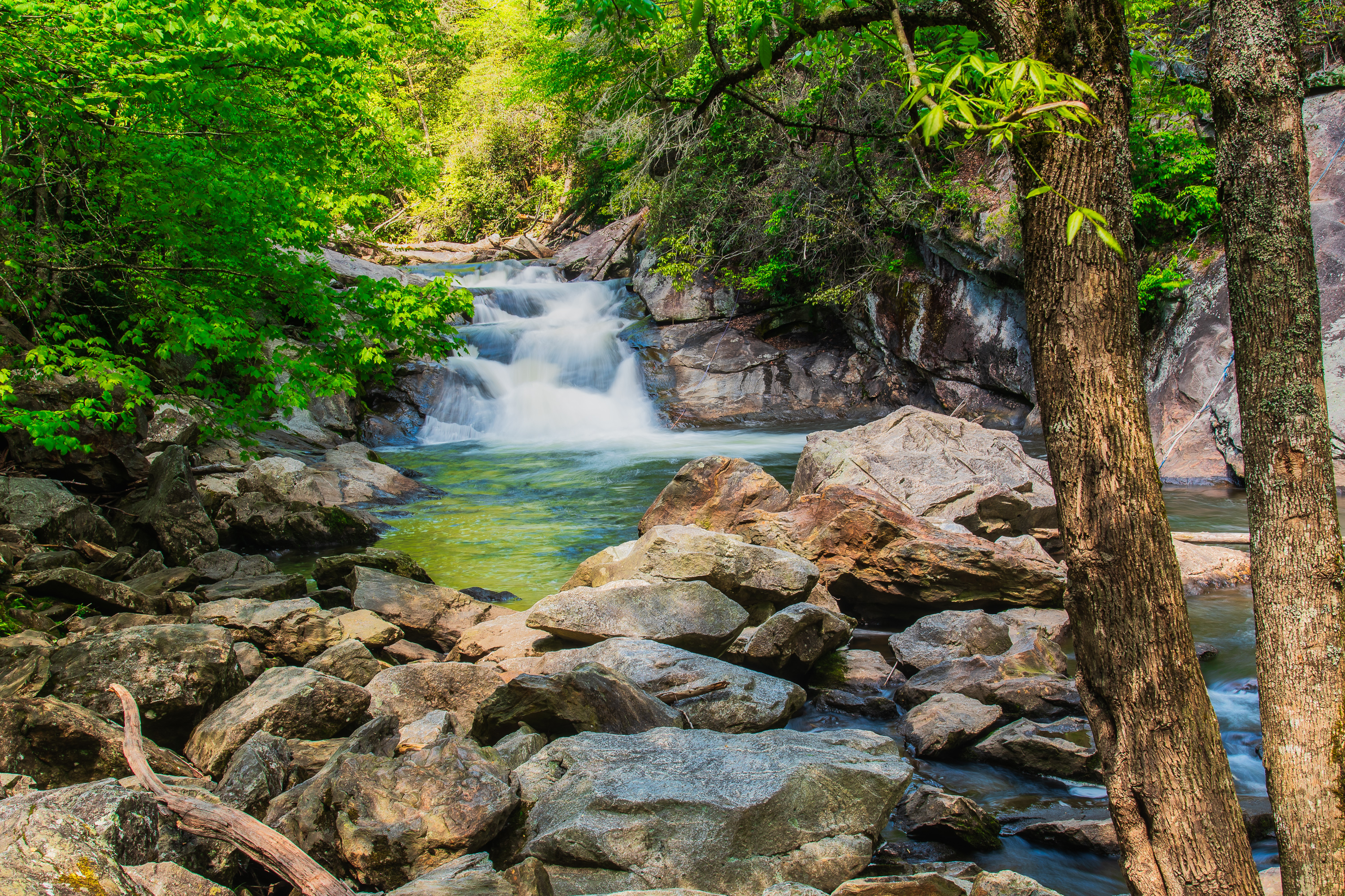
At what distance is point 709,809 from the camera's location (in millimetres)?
3281

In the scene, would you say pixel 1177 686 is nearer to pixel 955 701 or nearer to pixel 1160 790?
pixel 1160 790

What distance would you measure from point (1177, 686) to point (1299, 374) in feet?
2.93

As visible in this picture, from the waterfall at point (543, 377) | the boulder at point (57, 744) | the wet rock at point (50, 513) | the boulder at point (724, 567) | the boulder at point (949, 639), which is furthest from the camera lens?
the waterfall at point (543, 377)

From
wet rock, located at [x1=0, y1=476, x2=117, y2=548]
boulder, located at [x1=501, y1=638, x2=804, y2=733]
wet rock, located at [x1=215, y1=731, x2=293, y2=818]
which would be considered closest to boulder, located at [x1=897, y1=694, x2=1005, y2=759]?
boulder, located at [x1=501, y1=638, x2=804, y2=733]

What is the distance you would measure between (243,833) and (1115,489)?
114 inches

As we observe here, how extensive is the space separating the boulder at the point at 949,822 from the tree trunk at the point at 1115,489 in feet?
5.87

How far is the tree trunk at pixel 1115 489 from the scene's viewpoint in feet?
6.70

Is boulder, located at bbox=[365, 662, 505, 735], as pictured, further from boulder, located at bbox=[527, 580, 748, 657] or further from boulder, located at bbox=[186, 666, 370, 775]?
boulder, located at bbox=[527, 580, 748, 657]

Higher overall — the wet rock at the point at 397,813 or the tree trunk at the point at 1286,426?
the tree trunk at the point at 1286,426

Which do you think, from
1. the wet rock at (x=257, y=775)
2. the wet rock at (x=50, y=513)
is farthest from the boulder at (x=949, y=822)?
the wet rock at (x=50, y=513)

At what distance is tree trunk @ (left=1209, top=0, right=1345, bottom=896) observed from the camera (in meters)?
2.17

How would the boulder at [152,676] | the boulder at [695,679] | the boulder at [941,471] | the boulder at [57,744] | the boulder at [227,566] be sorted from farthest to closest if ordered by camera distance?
the boulder at [941,471] < the boulder at [227,566] < the boulder at [695,679] < the boulder at [152,676] < the boulder at [57,744]

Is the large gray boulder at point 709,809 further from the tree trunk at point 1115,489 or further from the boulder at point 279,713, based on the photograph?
the tree trunk at point 1115,489

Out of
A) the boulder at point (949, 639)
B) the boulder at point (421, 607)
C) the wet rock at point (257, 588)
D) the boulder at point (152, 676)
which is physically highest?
the boulder at point (152, 676)
